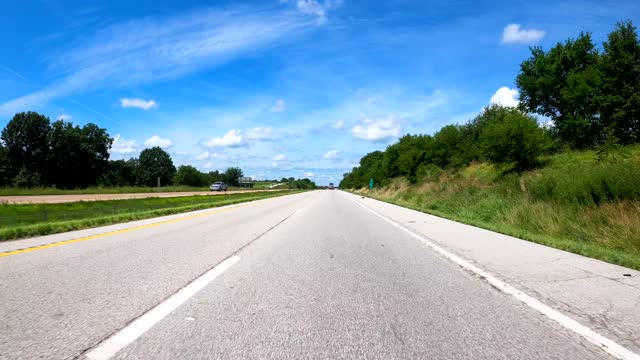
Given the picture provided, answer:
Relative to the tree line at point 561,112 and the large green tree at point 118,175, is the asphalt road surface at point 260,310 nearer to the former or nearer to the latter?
the tree line at point 561,112

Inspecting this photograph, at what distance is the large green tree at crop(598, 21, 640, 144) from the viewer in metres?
39.8

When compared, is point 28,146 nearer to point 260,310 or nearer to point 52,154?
point 52,154

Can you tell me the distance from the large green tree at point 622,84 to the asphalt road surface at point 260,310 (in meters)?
40.7

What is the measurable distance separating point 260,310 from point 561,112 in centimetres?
5954

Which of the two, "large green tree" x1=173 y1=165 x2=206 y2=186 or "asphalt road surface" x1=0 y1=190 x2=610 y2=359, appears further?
"large green tree" x1=173 y1=165 x2=206 y2=186

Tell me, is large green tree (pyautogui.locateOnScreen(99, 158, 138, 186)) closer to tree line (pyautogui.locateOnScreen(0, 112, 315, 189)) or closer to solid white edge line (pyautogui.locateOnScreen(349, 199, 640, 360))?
tree line (pyautogui.locateOnScreen(0, 112, 315, 189))

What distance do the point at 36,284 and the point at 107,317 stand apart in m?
2.22

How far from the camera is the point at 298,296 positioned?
5496mm

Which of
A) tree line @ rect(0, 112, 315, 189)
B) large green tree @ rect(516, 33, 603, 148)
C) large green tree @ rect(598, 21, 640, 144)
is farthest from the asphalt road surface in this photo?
tree line @ rect(0, 112, 315, 189)

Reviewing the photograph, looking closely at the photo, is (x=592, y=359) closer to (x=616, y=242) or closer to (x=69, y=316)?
(x=69, y=316)

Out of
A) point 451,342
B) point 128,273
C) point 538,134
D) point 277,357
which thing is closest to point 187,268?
point 128,273

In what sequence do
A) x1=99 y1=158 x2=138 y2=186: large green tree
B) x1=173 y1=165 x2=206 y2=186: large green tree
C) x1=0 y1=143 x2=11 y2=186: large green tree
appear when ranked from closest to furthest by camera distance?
x1=0 y1=143 x2=11 y2=186: large green tree < x1=99 y1=158 x2=138 y2=186: large green tree < x1=173 y1=165 x2=206 y2=186: large green tree

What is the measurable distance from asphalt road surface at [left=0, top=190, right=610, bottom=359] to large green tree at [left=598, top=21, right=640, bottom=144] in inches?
1601

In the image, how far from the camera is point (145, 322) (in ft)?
14.2
